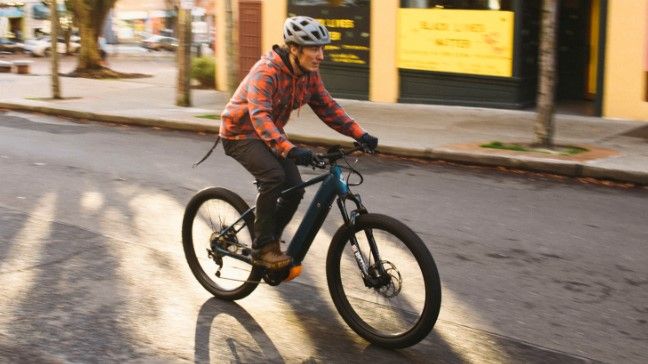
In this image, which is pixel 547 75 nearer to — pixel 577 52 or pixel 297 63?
pixel 577 52

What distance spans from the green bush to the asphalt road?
1180 cm

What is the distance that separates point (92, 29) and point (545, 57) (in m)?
18.7

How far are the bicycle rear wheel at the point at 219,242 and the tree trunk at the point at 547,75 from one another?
261 inches

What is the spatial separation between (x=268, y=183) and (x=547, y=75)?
708 centimetres

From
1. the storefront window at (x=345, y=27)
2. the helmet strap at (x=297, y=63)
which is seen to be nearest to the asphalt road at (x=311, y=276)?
the helmet strap at (x=297, y=63)

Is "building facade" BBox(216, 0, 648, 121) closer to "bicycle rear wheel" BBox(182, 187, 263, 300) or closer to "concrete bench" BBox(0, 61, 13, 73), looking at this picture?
"bicycle rear wheel" BBox(182, 187, 263, 300)

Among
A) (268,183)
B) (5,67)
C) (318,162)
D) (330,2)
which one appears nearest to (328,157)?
(318,162)

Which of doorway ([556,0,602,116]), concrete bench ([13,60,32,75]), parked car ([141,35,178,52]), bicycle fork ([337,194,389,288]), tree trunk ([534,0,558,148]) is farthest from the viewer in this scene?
parked car ([141,35,178,52])

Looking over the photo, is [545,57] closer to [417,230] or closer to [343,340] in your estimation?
[417,230]

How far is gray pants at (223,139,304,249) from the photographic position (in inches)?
190

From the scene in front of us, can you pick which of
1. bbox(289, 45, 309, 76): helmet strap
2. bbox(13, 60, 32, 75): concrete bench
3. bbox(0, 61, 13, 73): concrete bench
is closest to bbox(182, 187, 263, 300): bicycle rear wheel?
bbox(289, 45, 309, 76): helmet strap

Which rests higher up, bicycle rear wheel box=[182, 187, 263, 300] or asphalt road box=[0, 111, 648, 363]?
bicycle rear wheel box=[182, 187, 263, 300]

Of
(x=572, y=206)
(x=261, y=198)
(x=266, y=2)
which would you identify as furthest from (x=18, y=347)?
(x=266, y=2)

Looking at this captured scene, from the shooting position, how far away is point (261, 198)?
4.88 metres
